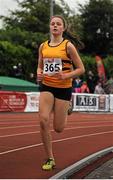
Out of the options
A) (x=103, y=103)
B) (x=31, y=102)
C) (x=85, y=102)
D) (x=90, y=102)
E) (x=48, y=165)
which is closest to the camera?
(x=48, y=165)

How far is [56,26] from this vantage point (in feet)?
29.1

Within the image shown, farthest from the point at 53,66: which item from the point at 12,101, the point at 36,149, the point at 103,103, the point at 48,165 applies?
the point at 103,103

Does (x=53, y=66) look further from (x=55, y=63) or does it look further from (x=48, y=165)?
(x=48, y=165)

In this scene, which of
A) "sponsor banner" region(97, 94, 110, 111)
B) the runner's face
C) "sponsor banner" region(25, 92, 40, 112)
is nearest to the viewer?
the runner's face

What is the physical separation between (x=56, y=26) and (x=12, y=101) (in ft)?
68.4

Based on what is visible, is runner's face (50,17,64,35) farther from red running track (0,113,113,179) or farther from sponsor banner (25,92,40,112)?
sponsor banner (25,92,40,112)

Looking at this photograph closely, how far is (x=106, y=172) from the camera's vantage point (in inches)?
352

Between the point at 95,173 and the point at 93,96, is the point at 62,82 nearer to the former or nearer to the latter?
the point at 95,173

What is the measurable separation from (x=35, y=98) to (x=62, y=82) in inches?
872

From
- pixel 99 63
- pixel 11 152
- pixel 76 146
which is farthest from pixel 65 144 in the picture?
pixel 99 63

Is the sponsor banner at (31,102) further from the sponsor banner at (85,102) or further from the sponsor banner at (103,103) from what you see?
the sponsor banner at (103,103)

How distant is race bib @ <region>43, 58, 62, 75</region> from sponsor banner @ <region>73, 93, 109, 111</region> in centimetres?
2384

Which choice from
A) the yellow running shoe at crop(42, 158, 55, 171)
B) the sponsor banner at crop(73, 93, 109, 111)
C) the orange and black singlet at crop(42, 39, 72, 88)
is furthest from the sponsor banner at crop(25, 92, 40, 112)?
the orange and black singlet at crop(42, 39, 72, 88)

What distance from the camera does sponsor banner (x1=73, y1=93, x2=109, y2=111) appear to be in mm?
33341
